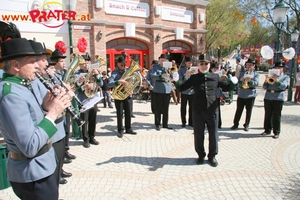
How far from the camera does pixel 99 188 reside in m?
4.03

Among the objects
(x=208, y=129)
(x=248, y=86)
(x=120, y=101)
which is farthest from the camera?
(x=248, y=86)

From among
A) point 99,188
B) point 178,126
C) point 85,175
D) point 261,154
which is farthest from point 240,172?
point 178,126

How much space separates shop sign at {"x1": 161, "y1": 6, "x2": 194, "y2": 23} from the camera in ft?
54.1

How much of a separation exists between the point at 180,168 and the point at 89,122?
2.65 meters

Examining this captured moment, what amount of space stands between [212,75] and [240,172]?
1908mm

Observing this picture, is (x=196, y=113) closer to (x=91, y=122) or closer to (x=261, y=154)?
(x=261, y=154)

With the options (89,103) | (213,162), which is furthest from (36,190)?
(213,162)

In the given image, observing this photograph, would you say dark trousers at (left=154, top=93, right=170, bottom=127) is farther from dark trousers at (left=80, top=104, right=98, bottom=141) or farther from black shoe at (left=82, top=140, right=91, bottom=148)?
black shoe at (left=82, top=140, right=91, bottom=148)

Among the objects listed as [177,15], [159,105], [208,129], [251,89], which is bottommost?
[208,129]

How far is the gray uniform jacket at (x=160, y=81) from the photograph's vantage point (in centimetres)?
739

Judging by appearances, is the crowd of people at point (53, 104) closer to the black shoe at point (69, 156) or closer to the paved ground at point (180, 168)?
the black shoe at point (69, 156)

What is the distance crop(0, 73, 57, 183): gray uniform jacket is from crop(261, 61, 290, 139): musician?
19.4 ft

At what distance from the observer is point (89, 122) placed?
610 cm

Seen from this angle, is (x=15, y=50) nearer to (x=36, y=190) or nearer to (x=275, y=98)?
(x=36, y=190)
